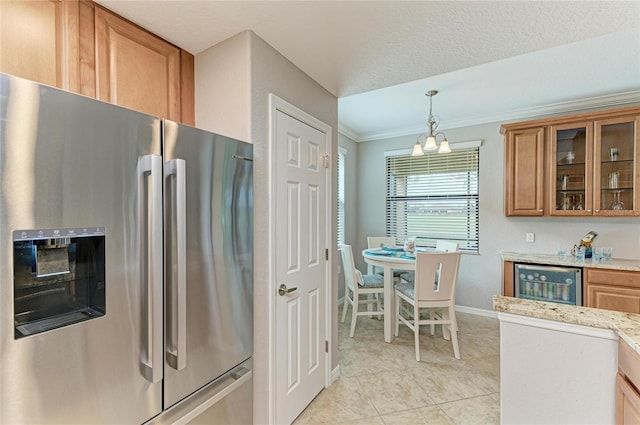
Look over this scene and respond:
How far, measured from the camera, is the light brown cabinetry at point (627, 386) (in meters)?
1.07

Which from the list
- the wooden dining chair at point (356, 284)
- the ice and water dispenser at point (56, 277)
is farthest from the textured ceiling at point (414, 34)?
the wooden dining chair at point (356, 284)

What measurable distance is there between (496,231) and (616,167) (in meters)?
1.29

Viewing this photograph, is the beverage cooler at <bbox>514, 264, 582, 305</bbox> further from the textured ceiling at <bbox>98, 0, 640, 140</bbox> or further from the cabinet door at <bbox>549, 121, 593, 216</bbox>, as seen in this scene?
the textured ceiling at <bbox>98, 0, 640, 140</bbox>

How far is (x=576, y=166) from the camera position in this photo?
10.3 ft

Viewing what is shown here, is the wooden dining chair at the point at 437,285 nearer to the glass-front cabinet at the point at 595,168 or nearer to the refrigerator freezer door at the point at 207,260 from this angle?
the glass-front cabinet at the point at 595,168

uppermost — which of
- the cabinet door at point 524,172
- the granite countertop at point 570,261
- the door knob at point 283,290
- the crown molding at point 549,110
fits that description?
the crown molding at point 549,110

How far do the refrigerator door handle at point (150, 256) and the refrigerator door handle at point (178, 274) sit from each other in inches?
2.2

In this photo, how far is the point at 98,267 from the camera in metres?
0.95

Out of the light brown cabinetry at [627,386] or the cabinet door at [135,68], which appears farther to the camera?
the cabinet door at [135,68]

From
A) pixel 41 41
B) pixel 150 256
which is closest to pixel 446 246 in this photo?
pixel 150 256

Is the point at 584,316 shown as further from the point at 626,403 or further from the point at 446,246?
the point at 446,246

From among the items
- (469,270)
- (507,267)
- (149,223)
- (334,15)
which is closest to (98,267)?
(149,223)

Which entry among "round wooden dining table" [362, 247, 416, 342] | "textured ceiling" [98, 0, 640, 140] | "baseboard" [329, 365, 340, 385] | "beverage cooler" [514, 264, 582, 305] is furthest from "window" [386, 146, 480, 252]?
"baseboard" [329, 365, 340, 385]

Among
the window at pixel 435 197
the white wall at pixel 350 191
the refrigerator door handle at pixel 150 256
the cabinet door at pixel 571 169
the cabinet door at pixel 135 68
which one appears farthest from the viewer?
the white wall at pixel 350 191
